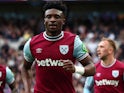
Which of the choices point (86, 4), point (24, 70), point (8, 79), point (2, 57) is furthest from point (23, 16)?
point (24, 70)

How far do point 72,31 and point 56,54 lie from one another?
543 inches

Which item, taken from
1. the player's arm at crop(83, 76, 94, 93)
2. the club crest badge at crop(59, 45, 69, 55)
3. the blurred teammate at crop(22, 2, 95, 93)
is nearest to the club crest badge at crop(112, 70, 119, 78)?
the player's arm at crop(83, 76, 94, 93)

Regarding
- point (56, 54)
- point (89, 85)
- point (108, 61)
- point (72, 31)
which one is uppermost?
point (56, 54)

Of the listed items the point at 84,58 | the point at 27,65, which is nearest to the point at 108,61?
the point at 27,65

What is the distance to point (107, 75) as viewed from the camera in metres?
8.80

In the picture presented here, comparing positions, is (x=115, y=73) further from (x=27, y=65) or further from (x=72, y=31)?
(x=72, y=31)

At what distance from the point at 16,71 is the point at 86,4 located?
8.01m

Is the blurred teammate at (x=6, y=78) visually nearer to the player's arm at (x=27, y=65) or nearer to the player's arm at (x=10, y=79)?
the player's arm at (x=10, y=79)

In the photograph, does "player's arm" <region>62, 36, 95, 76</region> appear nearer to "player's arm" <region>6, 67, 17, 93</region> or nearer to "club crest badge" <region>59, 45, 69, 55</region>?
"club crest badge" <region>59, 45, 69, 55</region>

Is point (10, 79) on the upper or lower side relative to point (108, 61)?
lower

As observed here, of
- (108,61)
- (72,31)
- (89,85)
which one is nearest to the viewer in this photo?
(89,85)

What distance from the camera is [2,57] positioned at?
18.1 metres

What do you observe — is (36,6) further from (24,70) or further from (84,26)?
(24,70)

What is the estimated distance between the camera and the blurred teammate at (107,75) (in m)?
8.55
